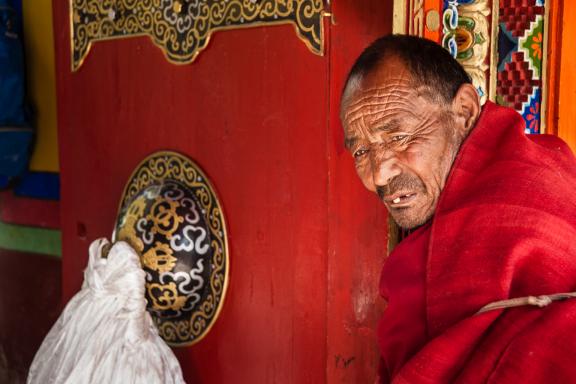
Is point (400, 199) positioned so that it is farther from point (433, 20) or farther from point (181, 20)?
Answer: point (181, 20)

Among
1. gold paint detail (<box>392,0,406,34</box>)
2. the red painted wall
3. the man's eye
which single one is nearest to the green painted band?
the red painted wall

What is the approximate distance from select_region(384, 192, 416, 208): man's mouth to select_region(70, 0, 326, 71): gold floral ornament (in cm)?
84

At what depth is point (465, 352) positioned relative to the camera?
96 cm

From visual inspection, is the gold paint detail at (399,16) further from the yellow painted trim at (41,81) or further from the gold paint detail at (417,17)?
the yellow painted trim at (41,81)

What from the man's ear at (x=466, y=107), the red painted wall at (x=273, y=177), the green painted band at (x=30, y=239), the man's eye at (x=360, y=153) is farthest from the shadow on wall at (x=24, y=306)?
the man's ear at (x=466, y=107)

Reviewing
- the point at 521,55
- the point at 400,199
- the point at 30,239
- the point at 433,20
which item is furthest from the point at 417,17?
the point at 30,239

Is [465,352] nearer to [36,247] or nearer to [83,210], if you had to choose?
[83,210]

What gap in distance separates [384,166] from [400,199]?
7 centimetres

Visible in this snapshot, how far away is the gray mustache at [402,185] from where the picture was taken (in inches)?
47.2

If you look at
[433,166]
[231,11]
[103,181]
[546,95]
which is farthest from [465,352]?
[103,181]

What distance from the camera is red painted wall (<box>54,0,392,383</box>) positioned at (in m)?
1.96

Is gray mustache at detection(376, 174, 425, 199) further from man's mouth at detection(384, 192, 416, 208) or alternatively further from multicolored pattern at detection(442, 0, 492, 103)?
multicolored pattern at detection(442, 0, 492, 103)

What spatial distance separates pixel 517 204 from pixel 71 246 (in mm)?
2413

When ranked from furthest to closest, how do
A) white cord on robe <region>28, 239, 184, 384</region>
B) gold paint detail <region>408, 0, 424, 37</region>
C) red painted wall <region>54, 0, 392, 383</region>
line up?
white cord on robe <region>28, 239, 184, 384</region>, red painted wall <region>54, 0, 392, 383</region>, gold paint detail <region>408, 0, 424, 37</region>
